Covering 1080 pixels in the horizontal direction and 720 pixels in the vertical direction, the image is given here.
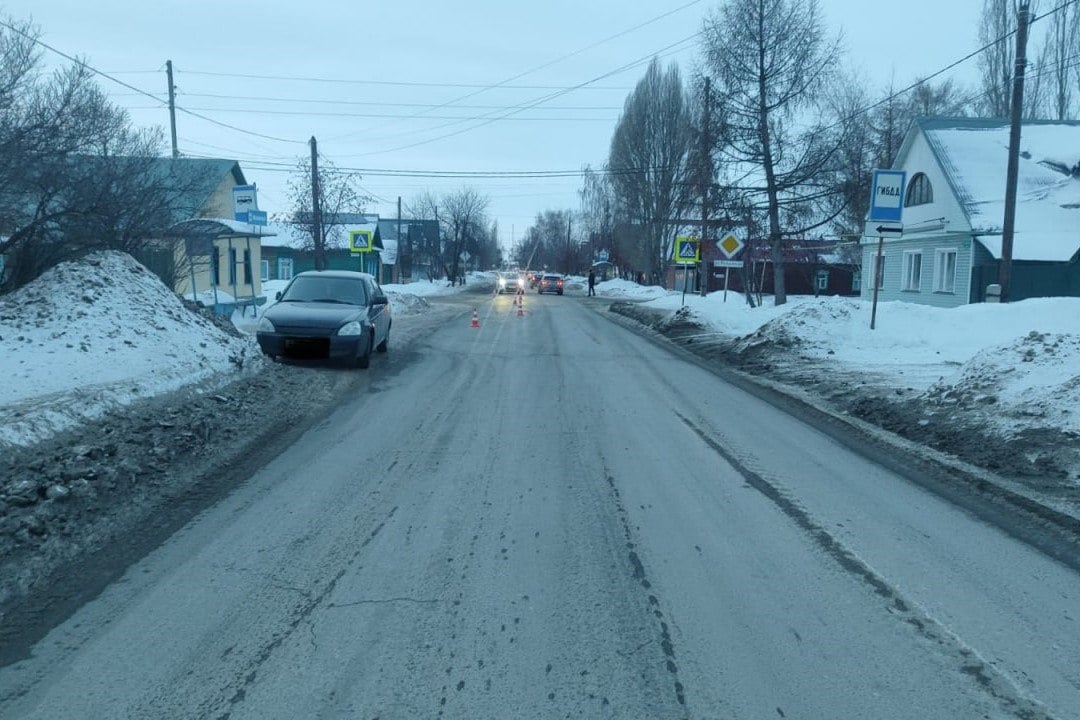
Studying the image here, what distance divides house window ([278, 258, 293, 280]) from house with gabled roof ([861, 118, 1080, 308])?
37607 millimetres

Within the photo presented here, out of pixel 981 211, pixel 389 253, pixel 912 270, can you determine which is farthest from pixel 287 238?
pixel 981 211

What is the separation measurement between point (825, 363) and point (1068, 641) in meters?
11.9

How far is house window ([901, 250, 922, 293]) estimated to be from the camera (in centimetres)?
3209

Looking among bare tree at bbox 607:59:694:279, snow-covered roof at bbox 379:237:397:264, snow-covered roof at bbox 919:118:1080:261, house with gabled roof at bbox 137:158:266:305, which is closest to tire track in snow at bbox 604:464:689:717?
Result: house with gabled roof at bbox 137:158:266:305

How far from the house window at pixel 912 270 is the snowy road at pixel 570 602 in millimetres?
26152

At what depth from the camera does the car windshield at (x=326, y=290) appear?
1585 cm

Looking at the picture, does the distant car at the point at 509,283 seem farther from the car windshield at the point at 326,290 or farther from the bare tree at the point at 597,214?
the car windshield at the point at 326,290

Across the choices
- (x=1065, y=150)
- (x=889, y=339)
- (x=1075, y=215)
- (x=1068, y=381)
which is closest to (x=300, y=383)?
(x=1068, y=381)

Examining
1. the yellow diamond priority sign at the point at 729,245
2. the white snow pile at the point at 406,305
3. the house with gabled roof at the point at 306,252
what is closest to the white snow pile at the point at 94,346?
the yellow diamond priority sign at the point at 729,245

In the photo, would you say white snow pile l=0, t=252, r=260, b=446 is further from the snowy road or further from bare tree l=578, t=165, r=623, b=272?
bare tree l=578, t=165, r=623, b=272

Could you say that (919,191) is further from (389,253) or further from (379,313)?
(389,253)

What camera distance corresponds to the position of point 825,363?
1603cm

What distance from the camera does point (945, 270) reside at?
29719mm

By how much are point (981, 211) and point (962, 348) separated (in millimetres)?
13482
